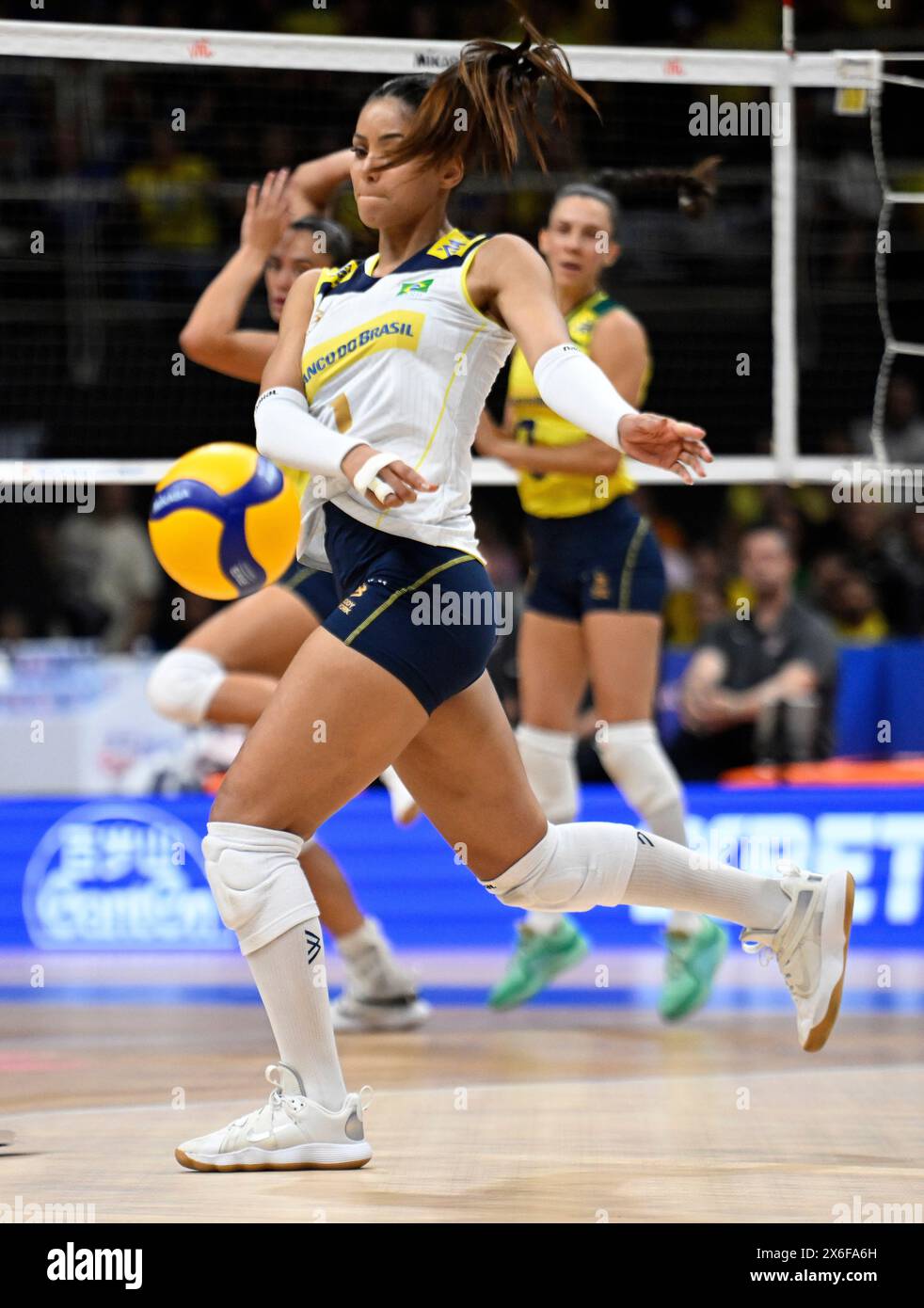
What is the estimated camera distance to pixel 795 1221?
295 cm

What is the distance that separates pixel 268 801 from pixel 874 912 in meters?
4.35

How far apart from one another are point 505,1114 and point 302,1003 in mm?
945

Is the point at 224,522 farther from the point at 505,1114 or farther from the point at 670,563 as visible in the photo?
the point at 670,563

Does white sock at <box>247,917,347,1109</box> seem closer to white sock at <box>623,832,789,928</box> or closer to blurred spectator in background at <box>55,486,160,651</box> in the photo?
white sock at <box>623,832,789,928</box>

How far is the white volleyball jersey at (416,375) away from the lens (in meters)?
3.39

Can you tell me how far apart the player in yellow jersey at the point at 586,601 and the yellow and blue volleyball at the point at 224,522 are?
108 cm

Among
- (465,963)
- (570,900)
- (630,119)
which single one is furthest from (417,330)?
(630,119)

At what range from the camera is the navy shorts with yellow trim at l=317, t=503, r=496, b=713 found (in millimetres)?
3312

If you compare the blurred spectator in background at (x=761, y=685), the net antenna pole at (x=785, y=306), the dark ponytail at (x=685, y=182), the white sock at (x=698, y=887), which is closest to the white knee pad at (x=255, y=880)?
the white sock at (x=698, y=887)

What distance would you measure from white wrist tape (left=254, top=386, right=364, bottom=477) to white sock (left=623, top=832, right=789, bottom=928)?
102 cm

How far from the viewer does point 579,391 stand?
3211 millimetres

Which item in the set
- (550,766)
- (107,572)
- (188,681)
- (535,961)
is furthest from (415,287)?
(107,572)

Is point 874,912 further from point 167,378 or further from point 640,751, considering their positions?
point 167,378
